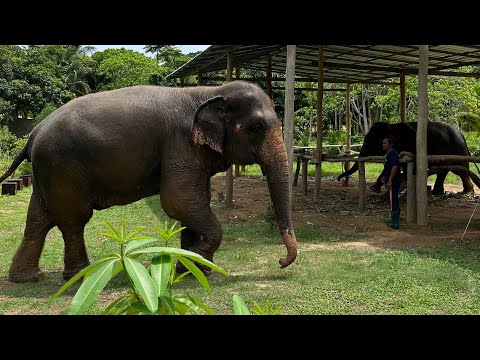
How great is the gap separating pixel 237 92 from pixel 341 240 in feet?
11.3

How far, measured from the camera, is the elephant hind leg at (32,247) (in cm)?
586

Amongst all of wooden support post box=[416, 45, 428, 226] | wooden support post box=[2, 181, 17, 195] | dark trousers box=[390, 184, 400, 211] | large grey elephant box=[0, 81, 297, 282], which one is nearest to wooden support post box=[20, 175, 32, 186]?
wooden support post box=[2, 181, 17, 195]

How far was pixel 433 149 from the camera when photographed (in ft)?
40.0

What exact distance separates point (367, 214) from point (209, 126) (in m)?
5.69

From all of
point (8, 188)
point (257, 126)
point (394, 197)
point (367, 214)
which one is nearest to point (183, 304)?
point (257, 126)

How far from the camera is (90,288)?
0.87 metres

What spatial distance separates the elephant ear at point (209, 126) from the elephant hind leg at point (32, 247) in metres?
1.97

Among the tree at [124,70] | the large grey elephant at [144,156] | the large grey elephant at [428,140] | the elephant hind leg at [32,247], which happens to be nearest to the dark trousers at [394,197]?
the large grey elephant at [428,140]

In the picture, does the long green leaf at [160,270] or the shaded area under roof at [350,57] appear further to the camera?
the shaded area under roof at [350,57]

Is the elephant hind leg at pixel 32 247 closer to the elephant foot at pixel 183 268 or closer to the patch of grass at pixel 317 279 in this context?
the patch of grass at pixel 317 279

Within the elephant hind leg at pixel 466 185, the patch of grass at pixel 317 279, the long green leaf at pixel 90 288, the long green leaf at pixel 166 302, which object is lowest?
the patch of grass at pixel 317 279

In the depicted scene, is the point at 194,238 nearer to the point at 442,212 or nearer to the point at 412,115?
the point at 442,212

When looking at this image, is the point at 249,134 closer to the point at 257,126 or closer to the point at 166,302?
the point at 257,126
